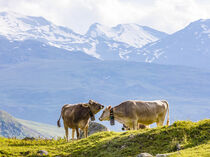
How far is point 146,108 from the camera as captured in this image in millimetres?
25719

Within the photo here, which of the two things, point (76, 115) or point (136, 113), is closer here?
point (76, 115)

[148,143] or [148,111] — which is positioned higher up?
[148,111]

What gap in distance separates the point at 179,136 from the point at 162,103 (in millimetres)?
9647

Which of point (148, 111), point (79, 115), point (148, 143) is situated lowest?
point (148, 143)

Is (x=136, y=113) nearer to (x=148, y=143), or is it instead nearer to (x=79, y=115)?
(x=79, y=115)

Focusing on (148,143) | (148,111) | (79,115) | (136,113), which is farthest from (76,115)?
(148,143)

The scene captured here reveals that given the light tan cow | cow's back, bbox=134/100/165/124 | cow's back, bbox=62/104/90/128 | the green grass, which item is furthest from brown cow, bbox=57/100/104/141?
the green grass

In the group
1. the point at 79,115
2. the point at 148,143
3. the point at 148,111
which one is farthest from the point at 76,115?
the point at 148,143

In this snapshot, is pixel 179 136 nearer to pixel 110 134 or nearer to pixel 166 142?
pixel 166 142

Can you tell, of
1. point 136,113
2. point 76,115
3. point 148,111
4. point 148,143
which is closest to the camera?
point 148,143

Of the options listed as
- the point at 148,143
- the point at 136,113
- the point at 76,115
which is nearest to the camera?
the point at 148,143

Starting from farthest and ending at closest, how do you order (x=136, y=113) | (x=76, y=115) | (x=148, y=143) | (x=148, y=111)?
(x=148, y=111)
(x=136, y=113)
(x=76, y=115)
(x=148, y=143)

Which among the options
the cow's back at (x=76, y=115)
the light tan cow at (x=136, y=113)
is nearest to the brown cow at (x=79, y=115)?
the cow's back at (x=76, y=115)

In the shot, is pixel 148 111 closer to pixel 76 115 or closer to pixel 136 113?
pixel 136 113
